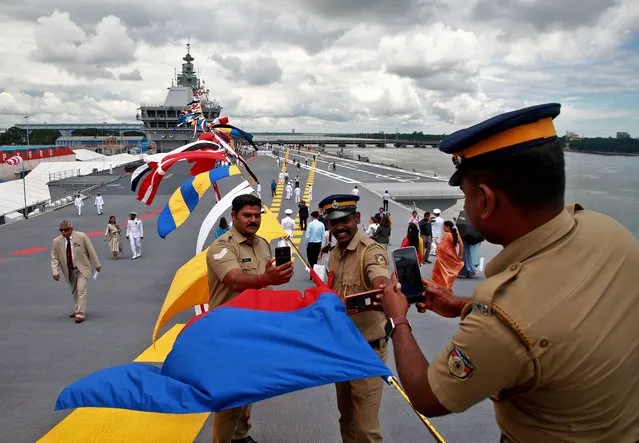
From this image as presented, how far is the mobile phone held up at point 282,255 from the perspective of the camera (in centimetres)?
311

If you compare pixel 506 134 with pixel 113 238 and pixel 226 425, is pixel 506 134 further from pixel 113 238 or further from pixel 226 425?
pixel 113 238

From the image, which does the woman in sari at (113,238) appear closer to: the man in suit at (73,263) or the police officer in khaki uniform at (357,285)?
the man in suit at (73,263)

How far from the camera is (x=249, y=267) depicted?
3.91 m

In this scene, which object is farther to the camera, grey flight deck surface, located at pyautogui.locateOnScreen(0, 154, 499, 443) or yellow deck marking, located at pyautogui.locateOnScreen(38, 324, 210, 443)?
grey flight deck surface, located at pyautogui.locateOnScreen(0, 154, 499, 443)

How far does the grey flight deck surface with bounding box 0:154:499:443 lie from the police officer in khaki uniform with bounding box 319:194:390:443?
68 centimetres

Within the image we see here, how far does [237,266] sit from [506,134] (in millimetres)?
2686

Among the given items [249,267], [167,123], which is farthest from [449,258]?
[167,123]

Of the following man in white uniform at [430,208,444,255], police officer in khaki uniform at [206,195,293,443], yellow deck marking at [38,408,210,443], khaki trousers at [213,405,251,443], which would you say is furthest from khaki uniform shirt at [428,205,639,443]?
man in white uniform at [430,208,444,255]

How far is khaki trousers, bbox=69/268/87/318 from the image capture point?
7.15m

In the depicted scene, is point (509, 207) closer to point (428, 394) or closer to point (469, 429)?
point (428, 394)

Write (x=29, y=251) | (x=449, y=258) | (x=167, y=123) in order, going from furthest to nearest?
(x=167, y=123) → (x=29, y=251) → (x=449, y=258)

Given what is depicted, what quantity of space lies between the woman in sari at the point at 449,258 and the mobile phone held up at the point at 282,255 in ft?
18.7

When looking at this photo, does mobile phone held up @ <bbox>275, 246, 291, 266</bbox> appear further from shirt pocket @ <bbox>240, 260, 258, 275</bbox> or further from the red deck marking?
the red deck marking

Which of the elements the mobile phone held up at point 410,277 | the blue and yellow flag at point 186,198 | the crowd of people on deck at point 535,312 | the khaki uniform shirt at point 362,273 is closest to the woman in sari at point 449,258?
the blue and yellow flag at point 186,198
